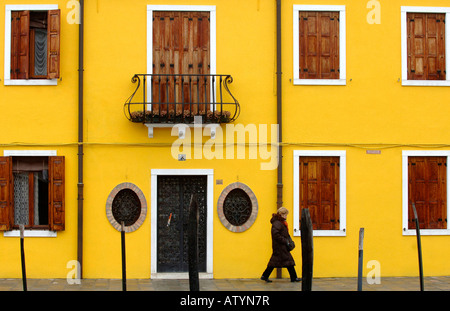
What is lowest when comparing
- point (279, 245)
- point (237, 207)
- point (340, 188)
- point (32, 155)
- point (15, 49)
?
point (279, 245)

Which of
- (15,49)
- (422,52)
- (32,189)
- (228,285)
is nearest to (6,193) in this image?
(32,189)

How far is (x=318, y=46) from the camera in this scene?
12984 millimetres

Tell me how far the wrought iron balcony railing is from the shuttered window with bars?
173cm

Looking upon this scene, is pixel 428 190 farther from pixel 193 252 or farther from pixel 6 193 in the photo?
pixel 193 252

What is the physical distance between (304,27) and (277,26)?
2.07 ft

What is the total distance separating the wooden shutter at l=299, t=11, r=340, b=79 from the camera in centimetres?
1296

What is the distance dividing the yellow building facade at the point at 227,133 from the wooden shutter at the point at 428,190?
0.03 meters

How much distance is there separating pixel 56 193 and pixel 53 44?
10.1ft
